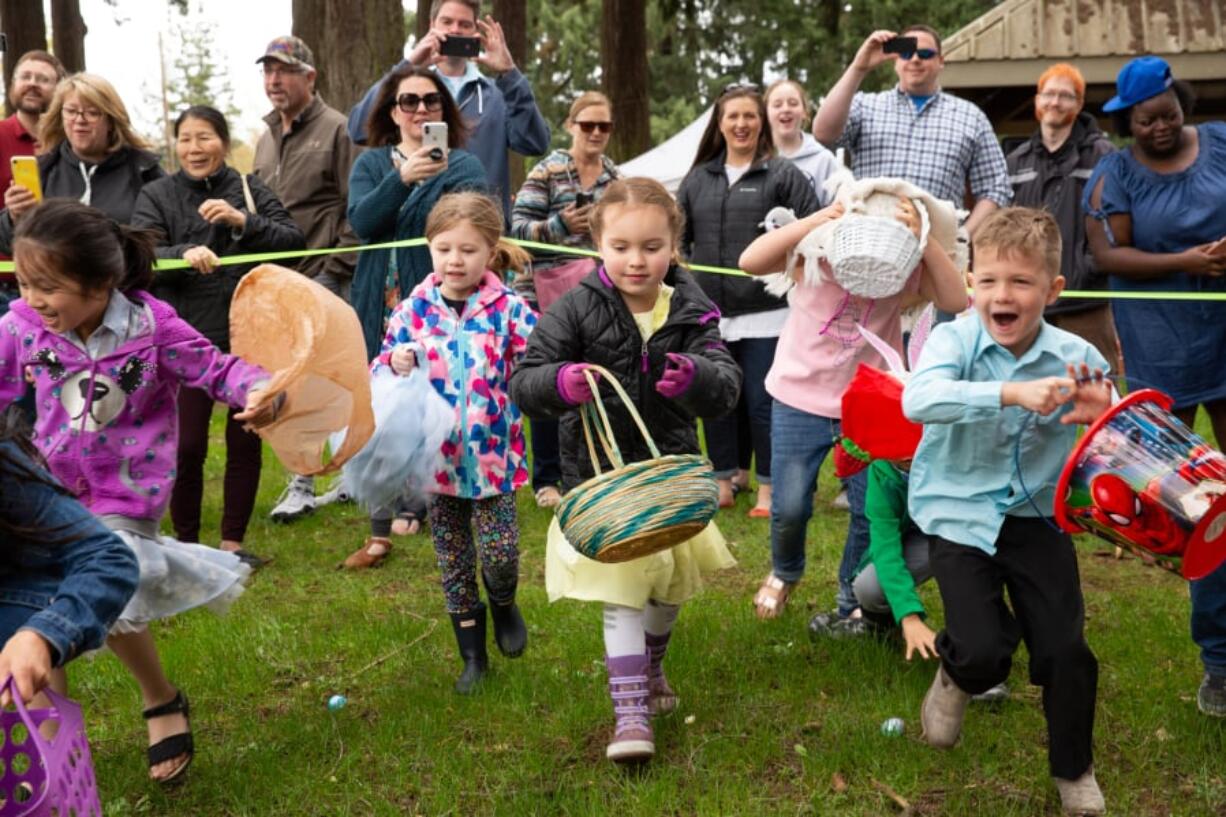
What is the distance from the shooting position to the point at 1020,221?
3.51 meters

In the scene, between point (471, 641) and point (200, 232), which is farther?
point (200, 232)

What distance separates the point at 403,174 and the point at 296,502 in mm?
2334

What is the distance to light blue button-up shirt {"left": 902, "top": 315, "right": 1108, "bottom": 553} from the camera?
3525 mm

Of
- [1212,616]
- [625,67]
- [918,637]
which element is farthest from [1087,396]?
[625,67]

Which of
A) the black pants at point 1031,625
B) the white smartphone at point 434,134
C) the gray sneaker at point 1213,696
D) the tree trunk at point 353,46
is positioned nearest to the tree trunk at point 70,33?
the tree trunk at point 353,46

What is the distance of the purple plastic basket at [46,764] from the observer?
99.0 inches

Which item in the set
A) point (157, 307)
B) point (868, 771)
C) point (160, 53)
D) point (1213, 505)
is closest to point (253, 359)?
point (157, 307)

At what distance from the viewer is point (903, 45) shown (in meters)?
6.70

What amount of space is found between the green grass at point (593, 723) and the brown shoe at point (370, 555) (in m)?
0.60

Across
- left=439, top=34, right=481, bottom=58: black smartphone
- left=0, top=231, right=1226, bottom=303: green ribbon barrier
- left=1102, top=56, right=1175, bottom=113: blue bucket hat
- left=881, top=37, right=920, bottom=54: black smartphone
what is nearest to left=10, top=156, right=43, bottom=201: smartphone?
left=0, top=231, right=1226, bottom=303: green ribbon barrier

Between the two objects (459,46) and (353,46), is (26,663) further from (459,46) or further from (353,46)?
(353,46)

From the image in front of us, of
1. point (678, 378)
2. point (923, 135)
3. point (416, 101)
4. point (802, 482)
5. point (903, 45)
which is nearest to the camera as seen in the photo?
point (678, 378)

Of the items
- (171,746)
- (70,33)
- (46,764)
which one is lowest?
(171,746)

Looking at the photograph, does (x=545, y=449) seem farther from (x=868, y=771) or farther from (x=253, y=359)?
(x=868, y=771)
